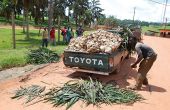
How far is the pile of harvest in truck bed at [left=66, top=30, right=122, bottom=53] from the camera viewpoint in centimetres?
999

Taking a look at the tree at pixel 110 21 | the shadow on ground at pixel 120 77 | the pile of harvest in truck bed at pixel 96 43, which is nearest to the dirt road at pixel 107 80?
the shadow on ground at pixel 120 77

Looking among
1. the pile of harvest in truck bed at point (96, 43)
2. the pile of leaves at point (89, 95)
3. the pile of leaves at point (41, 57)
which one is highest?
the pile of harvest in truck bed at point (96, 43)

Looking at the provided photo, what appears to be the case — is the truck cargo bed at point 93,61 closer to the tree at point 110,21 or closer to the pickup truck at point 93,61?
the pickup truck at point 93,61

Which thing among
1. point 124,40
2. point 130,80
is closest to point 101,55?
point 130,80

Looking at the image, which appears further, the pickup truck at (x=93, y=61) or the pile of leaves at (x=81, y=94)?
the pickup truck at (x=93, y=61)

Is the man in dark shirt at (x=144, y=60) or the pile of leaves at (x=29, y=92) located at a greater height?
the man in dark shirt at (x=144, y=60)

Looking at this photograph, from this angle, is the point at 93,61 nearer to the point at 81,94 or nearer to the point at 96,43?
the point at 96,43

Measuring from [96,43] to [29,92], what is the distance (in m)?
2.98

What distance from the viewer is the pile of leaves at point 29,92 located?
27.6 ft

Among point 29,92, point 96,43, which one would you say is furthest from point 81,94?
point 96,43

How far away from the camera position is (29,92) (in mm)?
8695

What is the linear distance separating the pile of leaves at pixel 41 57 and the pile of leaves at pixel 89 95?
4.92 meters

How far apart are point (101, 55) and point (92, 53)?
37 cm

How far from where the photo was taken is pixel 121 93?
8.40 metres
